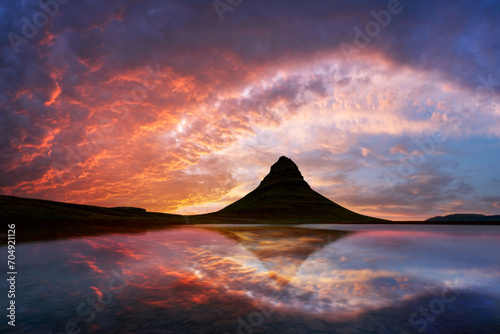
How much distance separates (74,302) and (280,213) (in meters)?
150

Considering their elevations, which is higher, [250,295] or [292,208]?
[292,208]

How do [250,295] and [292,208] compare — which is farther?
[292,208]

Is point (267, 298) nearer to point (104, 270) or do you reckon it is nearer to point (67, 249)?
point (104, 270)

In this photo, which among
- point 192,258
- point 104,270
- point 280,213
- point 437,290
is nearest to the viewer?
point 437,290

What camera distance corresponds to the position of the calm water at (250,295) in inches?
237

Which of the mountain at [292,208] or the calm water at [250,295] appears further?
the mountain at [292,208]

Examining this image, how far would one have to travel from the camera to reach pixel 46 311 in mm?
6582

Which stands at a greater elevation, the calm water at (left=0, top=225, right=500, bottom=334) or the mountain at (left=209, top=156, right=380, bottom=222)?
the mountain at (left=209, top=156, right=380, bottom=222)

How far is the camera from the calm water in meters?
6.01

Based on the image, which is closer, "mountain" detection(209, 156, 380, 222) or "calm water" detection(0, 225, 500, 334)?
"calm water" detection(0, 225, 500, 334)

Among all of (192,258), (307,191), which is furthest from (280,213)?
(192,258)

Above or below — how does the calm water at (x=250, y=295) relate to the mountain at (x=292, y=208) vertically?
below

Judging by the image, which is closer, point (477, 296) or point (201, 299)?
point (201, 299)

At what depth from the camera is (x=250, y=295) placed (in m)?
8.19
